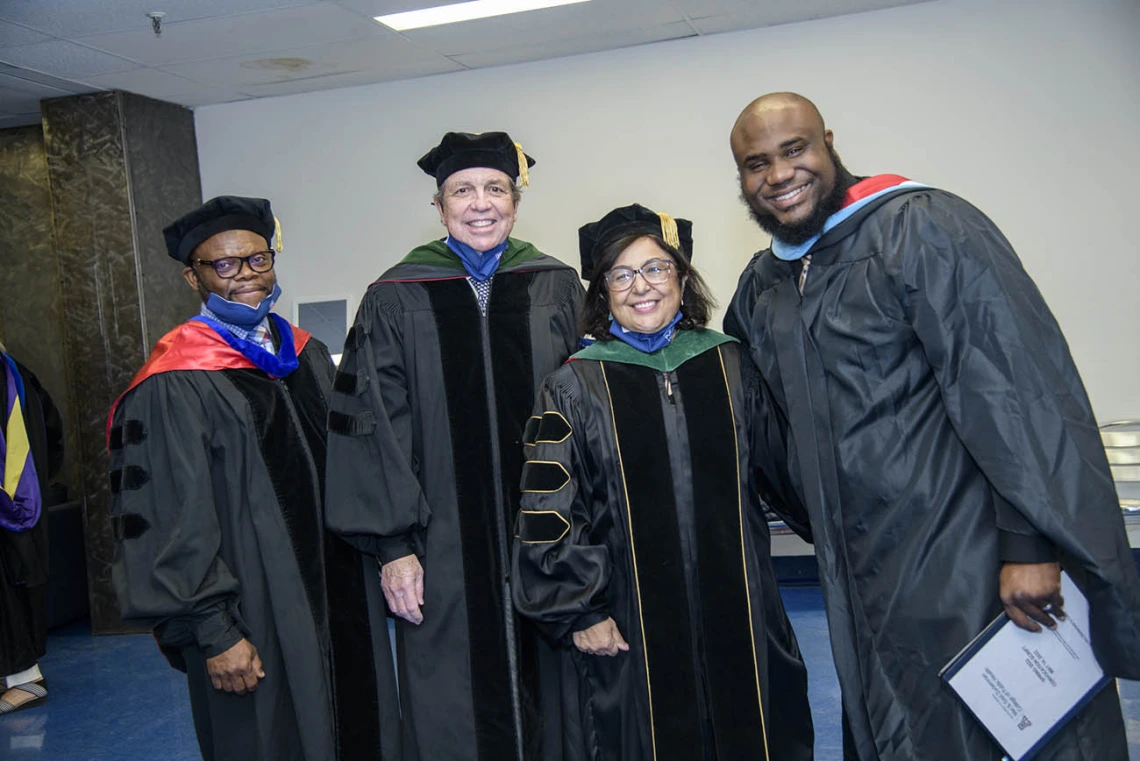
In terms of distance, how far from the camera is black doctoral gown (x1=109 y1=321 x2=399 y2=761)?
94.1 inches

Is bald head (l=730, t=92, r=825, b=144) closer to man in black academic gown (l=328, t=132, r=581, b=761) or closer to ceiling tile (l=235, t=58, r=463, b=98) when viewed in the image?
man in black academic gown (l=328, t=132, r=581, b=761)

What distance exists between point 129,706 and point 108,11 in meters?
3.26

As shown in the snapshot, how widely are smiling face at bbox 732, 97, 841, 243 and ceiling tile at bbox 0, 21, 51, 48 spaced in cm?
405

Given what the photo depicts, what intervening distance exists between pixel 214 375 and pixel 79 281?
3829 mm

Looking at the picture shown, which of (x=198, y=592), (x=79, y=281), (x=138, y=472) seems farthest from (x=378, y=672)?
(x=79, y=281)

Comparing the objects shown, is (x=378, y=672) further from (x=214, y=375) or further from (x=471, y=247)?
(x=471, y=247)

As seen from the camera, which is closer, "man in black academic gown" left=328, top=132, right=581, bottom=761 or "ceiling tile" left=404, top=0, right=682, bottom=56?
"man in black academic gown" left=328, top=132, right=581, bottom=761

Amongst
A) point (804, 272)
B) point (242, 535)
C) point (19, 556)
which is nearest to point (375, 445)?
point (242, 535)

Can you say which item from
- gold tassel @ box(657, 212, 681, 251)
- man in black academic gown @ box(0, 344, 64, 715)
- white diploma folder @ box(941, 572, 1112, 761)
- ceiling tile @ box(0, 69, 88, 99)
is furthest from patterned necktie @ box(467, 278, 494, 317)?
ceiling tile @ box(0, 69, 88, 99)

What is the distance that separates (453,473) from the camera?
8.53ft

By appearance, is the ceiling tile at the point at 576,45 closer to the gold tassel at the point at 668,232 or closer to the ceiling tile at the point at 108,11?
the ceiling tile at the point at 108,11

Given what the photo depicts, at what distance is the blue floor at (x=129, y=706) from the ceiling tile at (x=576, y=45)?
129 inches

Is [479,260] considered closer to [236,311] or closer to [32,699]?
[236,311]

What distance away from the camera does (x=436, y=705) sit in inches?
102
